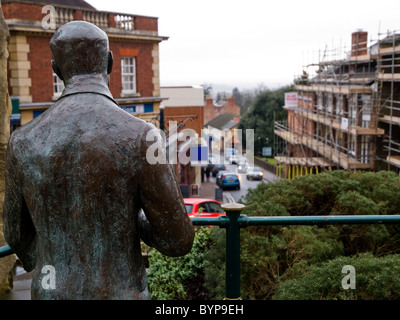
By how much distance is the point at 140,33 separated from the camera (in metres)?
22.3

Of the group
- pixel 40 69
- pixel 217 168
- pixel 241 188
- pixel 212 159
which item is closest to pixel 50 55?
pixel 40 69

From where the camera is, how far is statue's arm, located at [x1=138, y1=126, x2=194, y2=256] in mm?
2068

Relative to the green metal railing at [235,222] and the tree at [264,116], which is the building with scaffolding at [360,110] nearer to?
the tree at [264,116]

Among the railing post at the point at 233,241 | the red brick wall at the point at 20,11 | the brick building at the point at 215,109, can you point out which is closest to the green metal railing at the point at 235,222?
the railing post at the point at 233,241

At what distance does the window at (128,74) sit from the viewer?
22.2m

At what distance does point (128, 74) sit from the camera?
73.0 feet

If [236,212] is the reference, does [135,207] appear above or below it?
above

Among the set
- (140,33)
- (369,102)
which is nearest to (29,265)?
(140,33)

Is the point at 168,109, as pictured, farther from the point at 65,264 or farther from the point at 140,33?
the point at 65,264

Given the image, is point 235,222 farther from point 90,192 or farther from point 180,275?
point 180,275

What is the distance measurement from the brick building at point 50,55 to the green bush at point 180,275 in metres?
10.1

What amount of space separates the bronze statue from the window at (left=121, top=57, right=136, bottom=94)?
2033cm
